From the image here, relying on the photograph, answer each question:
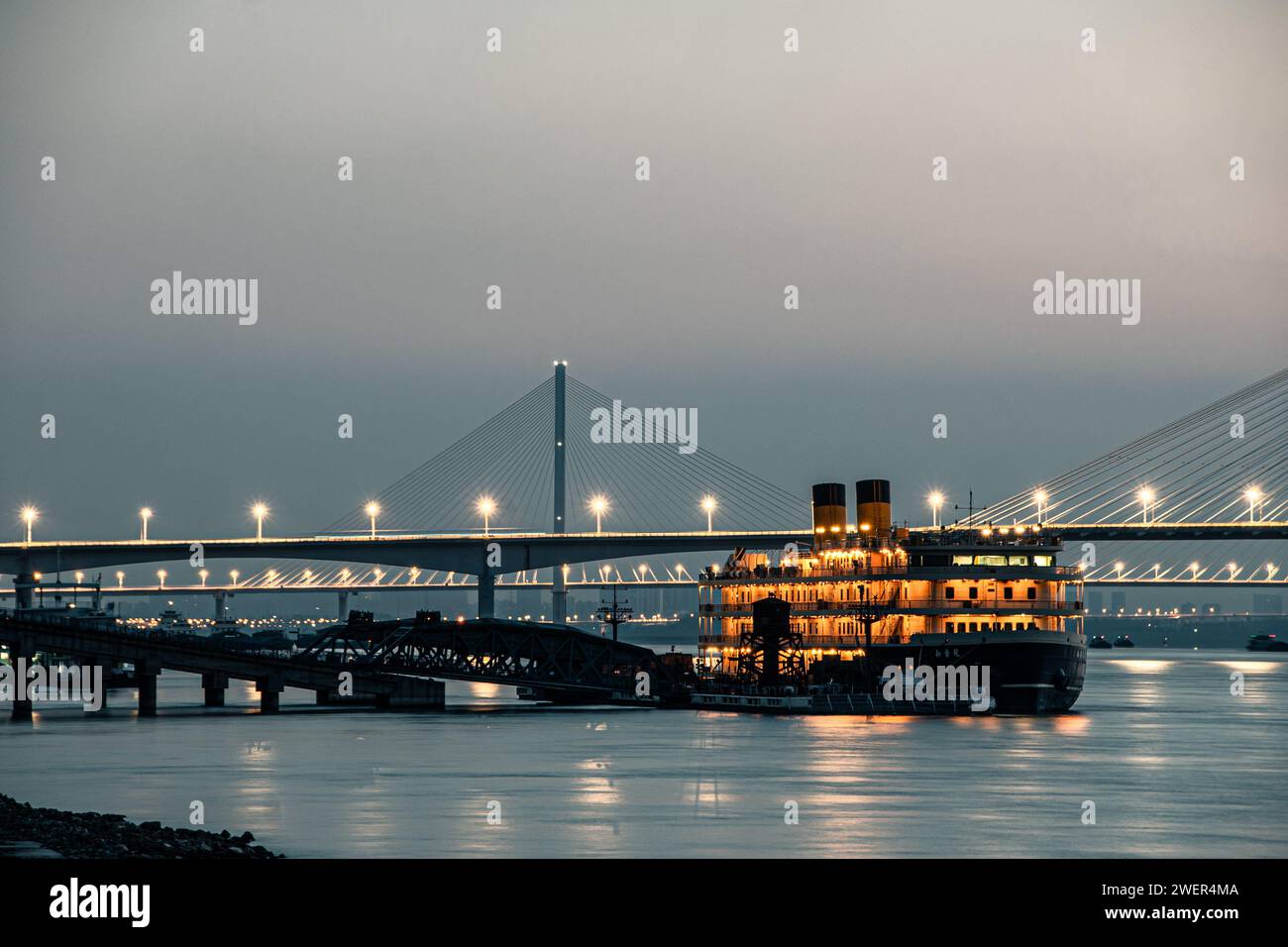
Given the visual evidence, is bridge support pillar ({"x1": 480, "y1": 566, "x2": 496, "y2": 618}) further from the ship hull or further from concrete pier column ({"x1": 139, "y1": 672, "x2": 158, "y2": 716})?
the ship hull

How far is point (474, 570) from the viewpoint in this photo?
156000 mm

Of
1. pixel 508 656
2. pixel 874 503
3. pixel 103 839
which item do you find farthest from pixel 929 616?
pixel 103 839

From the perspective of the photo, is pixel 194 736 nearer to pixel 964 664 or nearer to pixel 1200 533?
pixel 964 664

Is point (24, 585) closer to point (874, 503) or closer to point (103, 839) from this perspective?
point (874, 503)

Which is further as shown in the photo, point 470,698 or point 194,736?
point 470,698

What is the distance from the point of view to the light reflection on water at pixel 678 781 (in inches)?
1781

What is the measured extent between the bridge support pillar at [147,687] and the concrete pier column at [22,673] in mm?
5316

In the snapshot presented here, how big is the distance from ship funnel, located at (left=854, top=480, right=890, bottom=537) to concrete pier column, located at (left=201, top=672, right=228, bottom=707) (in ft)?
117

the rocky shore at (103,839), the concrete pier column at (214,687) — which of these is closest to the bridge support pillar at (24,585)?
the concrete pier column at (214,687)

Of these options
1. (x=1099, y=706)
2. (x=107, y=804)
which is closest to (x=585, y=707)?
(x=1099, y=706)

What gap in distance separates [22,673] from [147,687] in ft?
21.3
